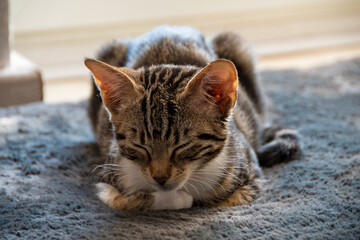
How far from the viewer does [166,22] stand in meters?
4.23

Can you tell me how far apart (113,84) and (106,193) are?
485 mm

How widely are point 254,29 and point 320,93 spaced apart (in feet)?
5.61

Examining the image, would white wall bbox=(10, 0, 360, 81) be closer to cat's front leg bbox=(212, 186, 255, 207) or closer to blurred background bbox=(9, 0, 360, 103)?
blurred background bbox=(9, 0, 360, 103)

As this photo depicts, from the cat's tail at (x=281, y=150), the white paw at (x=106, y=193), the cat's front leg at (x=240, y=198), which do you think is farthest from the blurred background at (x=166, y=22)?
the cat's front leg at (x=240, y=198)

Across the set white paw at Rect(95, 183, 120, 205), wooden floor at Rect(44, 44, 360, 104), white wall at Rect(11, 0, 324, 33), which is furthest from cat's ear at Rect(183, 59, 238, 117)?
white wall at Rect(11, 0, 324, 33)

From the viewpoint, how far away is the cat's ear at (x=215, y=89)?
4.95 feet

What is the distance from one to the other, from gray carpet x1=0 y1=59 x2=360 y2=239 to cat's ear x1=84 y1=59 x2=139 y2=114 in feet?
1.38

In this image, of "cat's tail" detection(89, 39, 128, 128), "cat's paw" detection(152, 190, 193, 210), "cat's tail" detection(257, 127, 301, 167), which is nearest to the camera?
"cat's paw" detection(152, 190, 193, 210)

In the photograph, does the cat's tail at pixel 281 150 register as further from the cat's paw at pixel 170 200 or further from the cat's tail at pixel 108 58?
the cat's tail at pixel 108 58

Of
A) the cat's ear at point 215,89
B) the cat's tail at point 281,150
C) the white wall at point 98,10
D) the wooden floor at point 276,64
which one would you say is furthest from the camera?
the white wall at point 98,10

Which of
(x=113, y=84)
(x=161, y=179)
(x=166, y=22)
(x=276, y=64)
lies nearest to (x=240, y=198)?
(x=161, y=179)

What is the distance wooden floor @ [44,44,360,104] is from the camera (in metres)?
3.65

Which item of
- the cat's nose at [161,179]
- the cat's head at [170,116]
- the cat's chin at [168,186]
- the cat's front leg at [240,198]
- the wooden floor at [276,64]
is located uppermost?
the cat's head at [170,116]

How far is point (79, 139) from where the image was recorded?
2.49 m
